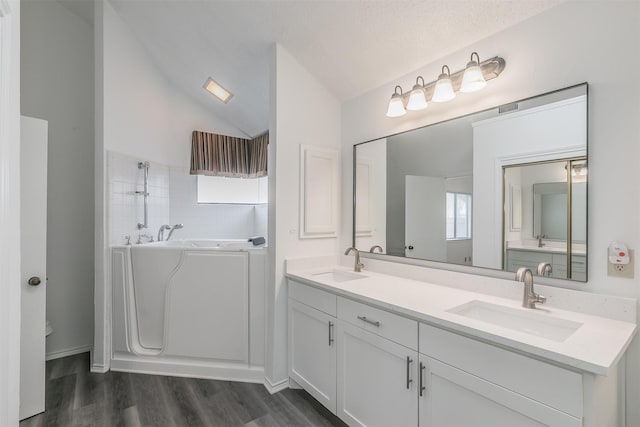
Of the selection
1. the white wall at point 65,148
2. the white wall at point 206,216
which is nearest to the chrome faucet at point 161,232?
the white wall at point 206,216

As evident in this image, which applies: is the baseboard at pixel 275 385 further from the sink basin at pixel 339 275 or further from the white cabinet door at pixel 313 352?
the sink basin at pixel 339 275

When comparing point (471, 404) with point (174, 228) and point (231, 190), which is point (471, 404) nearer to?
point (174, 228)

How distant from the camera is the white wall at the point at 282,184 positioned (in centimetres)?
225

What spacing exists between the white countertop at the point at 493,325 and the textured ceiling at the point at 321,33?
143 centimetres

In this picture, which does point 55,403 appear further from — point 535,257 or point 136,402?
point 535,257

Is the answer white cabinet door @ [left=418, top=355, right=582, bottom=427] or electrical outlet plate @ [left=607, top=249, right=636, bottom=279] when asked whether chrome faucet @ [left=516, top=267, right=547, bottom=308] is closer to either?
electrical outlet plate @ [left=607, top=249, right=636, bottom=279]

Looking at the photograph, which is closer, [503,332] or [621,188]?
[503,332]

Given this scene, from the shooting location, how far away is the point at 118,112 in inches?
103

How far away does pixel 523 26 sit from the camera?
158cm

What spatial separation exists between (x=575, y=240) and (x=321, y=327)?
1.41 m

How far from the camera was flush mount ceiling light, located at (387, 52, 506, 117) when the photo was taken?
1630 mm

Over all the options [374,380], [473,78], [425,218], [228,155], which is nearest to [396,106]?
[473,78]

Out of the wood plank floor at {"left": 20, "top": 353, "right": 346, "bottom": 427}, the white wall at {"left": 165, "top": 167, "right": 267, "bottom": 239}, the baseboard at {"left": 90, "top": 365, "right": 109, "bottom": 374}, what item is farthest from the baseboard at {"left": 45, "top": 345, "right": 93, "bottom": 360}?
the white wall at {"left": 165, "top": 167, "right": 267, "bottom": 239}

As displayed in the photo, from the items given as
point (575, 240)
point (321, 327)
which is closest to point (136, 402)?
point (321, 327)
